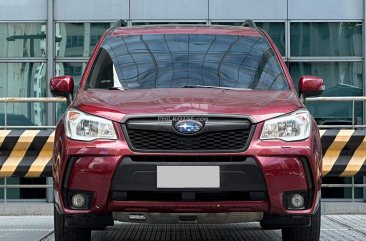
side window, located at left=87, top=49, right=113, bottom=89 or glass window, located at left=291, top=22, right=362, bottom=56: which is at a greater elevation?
glass window, located at left=291, top=22, right=362, bottom=56

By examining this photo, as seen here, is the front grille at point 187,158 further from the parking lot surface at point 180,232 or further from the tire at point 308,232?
the parking lot surface at point 180,232

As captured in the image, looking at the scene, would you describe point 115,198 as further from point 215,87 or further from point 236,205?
point 215,87

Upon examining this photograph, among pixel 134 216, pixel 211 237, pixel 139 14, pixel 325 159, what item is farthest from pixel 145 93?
pixel 139 14

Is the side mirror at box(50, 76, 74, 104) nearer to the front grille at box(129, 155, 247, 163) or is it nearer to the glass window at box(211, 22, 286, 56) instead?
the front grille at box(129, 155, 247, 163)

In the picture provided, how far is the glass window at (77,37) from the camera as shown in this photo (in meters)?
13.8

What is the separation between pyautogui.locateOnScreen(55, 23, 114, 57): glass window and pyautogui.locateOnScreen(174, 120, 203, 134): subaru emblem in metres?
8.65

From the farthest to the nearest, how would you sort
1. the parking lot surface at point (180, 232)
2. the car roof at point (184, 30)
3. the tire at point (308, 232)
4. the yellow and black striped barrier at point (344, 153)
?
1. the yellow and black striped barrier at point (344, 153)
2. the parking lot surface at point (180, 232)
3. the car roof at point (184, 30)
4. the tire at point (308, 232)

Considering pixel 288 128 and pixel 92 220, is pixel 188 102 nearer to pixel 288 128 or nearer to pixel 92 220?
pixel 288 128

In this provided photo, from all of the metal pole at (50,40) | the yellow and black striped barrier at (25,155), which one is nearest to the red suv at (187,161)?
the yellow and black striped barrier at (25,155)

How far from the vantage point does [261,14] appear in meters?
13.8

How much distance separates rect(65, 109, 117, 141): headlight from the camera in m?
5.40

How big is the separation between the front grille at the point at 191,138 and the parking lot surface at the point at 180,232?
2199 mm

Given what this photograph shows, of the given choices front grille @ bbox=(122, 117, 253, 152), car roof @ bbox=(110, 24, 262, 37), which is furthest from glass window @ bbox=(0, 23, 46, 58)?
front grille @ bbox=(122, 117, 253, 152)

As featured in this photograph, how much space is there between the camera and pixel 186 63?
6504 millimetres
